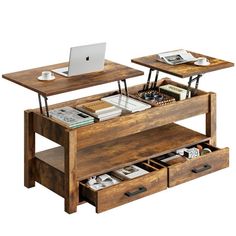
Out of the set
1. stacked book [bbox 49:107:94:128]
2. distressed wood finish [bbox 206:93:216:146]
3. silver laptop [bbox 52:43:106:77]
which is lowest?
distressed wood finish [bbox 206:93:216:146]

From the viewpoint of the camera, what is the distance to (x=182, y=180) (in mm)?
7250

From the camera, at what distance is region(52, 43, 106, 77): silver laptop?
6932mm

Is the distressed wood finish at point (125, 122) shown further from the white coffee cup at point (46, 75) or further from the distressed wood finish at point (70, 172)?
the white coffee cup at point (46, 75)

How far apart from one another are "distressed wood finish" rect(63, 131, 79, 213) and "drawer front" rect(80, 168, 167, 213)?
87mm

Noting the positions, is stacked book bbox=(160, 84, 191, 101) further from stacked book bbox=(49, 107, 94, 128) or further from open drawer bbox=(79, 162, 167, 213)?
stacked book bbox=(49, 107, 94, 128)

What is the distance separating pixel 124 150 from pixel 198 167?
628 mm

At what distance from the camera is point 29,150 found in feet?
23.4

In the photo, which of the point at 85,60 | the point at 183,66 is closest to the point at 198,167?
the point at 183,66

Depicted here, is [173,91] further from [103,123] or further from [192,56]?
[103,123]

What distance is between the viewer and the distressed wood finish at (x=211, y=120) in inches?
301

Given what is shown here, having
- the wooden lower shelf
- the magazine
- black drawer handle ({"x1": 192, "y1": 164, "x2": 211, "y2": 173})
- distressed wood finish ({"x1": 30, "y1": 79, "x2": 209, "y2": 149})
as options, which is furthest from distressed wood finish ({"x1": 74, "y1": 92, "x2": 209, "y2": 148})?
black drawer handle ({"x1": 192, "y1": 164, "x2": 211, "y2": 173})

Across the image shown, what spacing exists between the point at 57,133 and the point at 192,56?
1.58m

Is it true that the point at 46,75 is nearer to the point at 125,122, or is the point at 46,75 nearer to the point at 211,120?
the point at 125,122

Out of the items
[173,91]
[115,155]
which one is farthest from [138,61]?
[115,155]
